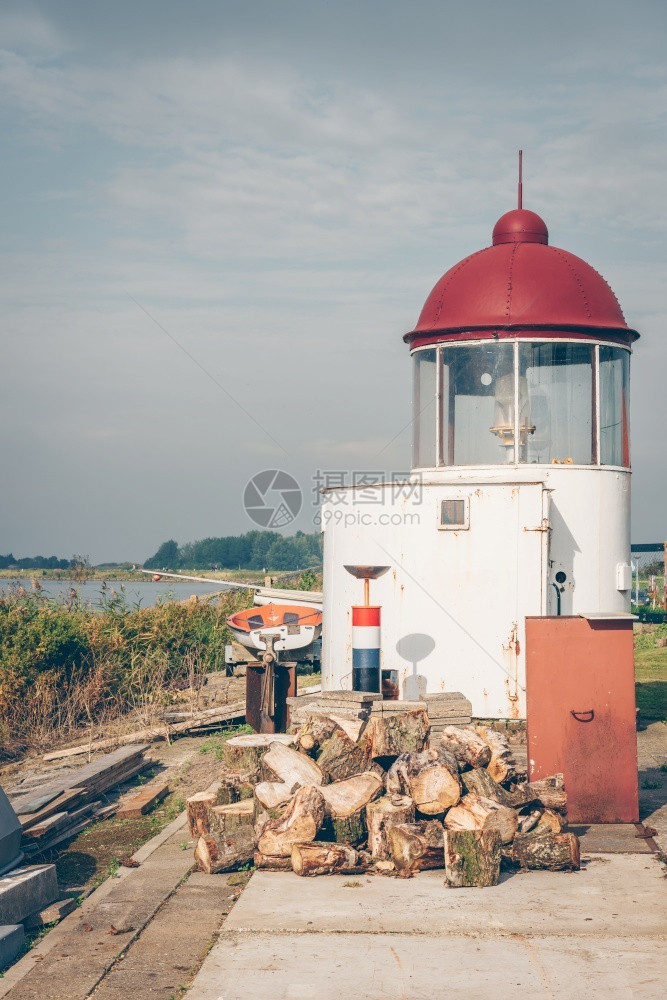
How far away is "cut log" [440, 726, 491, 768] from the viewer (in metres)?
8.81

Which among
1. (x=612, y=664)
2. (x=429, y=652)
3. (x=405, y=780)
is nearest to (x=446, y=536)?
(x=429, y=652)

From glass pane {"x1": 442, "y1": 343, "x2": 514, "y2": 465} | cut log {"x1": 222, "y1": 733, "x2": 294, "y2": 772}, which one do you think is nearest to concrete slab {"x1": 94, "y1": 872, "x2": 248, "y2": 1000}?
cut log {"x1": 222, "y1": 733, "x2": 294, "y2": 772}

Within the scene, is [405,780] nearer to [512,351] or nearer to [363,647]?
[363,647]

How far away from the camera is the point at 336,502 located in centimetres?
1415

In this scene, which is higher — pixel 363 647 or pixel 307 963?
pixel 363 647

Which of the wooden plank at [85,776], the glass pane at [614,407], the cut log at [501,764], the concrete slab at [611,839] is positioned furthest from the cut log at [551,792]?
the glass pane at [614,407]

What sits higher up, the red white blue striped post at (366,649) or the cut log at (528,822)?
the red white blue striped post at (366,649)

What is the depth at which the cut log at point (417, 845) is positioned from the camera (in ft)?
25.4

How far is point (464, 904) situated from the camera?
7.00 meters

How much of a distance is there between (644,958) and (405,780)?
274 centimetres

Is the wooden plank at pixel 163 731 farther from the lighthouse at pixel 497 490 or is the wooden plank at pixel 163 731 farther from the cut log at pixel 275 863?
the cut log at pixel 275 863

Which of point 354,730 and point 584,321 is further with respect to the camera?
point 584,321

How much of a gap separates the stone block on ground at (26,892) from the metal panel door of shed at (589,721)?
4133 mm

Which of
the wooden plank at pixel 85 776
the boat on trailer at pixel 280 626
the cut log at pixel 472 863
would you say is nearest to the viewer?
the cut log at pixel 472 863
